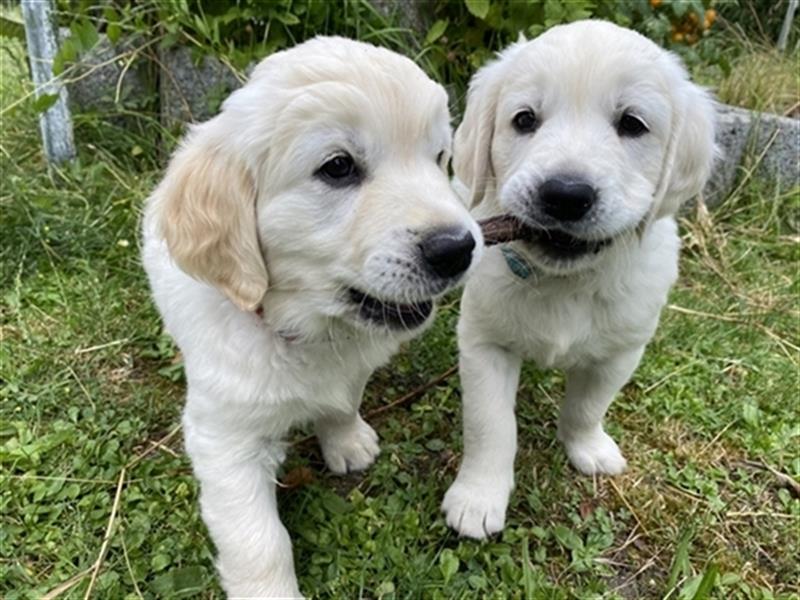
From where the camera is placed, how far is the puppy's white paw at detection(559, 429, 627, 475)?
255 centimetres

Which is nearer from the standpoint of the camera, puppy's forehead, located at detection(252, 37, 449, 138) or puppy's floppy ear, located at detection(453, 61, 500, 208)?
puppy's forehead, located at detection(252, 37, 449, 138)

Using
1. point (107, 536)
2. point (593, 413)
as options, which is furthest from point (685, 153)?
point (107, 536)

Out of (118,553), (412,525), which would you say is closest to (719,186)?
(412,525)

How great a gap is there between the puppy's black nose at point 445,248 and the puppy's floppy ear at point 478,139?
23.9 inches

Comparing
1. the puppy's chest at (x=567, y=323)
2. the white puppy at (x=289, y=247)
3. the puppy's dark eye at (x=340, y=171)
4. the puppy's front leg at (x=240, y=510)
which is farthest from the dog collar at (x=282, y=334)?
the puppy's chest at (x=567, y=323)

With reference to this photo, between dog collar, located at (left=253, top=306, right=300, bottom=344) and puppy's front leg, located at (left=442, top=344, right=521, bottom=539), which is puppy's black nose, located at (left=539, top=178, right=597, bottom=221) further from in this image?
dog collar, located at (left=253, top=306, right=300, bottom=344)

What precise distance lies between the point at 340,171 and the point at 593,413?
120cm

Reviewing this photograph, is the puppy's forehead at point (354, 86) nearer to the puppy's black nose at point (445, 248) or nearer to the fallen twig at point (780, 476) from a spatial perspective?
the puppy's black nose at point (445, 248)

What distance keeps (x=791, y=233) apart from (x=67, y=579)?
370cm

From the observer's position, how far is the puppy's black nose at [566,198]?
1901 millimetres

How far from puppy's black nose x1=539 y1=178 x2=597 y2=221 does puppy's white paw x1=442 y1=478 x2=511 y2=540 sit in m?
0.83

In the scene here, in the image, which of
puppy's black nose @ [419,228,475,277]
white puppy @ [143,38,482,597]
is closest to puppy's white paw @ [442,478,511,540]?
white puppy @ [143,38,482,597]

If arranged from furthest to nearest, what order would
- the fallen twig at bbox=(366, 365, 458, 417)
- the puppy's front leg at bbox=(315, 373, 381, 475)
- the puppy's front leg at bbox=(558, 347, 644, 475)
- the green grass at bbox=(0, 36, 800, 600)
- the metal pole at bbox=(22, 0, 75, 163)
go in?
the metal pole at bbox=(22, 0, 75, 163) < the fallen twig at bbox=(366, 365, 458, 417) < the puppy's front leg at bbox=(315, 373, 381, 475) < the puppy's front leg at bbox=(558, 347, 644, 475) < the green grass at bbox=(0, 36, 800, 600)

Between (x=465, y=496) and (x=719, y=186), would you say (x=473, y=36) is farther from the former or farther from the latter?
(x=465, y=496)
